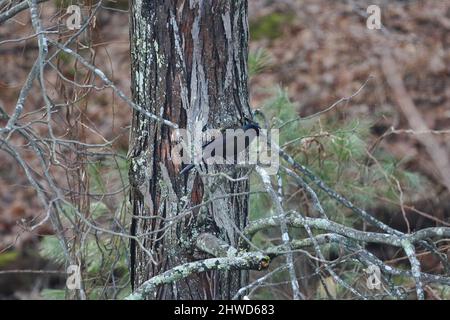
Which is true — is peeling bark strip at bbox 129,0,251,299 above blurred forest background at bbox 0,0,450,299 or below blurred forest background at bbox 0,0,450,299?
below

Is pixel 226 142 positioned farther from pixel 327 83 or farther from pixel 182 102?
pixel 327 83

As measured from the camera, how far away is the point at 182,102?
2.75 meters

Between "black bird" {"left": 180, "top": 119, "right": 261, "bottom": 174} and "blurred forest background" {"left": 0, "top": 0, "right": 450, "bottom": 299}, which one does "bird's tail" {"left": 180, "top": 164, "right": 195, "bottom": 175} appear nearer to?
"black bird" {"left": 180, "top": 119, "right": 261, "bottom": 174}

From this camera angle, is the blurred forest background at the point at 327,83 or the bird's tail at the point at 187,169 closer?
the bird's tail at the point at 187,169

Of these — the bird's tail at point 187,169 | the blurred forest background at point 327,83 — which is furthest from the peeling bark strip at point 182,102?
the blurred forest background at point 327,83

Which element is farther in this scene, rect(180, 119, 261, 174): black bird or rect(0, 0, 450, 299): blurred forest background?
rect(0, 0, 450, 299): blurred forest background

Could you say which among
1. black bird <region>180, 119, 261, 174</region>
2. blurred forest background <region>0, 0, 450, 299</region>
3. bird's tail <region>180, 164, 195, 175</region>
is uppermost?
blurred forest background <region>0, 0, 450, 299</region>

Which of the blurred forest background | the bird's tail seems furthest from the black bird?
the blurred forest background

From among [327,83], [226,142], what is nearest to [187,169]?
[226,142]

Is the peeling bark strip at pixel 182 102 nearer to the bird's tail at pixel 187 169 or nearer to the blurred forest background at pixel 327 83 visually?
the bird's tail at pixel 187 169

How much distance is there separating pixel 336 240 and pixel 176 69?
841mm

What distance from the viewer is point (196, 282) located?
9.30 ft

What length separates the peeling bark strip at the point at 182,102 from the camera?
2.73m

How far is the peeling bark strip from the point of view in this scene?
8.96 feet
